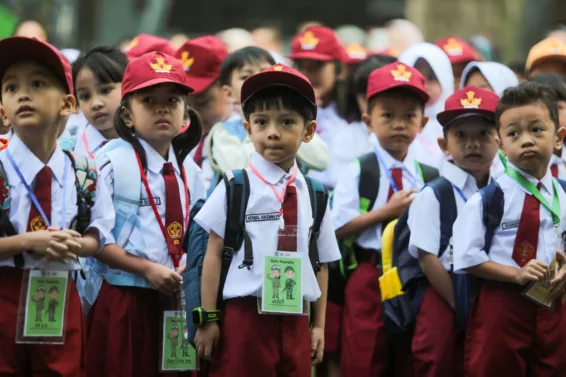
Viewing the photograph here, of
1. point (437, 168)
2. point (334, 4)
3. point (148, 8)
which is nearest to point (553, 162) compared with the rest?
point (437, 168)

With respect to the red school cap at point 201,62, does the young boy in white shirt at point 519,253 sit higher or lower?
lower

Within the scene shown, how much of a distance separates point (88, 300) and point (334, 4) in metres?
20.5

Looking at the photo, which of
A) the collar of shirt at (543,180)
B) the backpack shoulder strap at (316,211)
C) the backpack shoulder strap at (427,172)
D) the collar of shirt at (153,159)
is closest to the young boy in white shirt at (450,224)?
the backpack shoulder strap at (427,172)

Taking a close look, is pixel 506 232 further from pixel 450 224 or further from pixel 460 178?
pixel 460 178

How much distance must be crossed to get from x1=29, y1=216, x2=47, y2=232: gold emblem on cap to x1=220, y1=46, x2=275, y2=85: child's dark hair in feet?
9.81

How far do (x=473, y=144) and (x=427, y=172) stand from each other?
574 mm

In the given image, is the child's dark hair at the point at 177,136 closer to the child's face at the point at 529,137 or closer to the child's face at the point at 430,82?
the child's face at the point at 529,137

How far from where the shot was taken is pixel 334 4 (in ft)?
88.7

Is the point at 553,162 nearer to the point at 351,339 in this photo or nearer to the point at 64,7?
the point at 351,339

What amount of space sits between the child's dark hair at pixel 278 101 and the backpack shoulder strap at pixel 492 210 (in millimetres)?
1099

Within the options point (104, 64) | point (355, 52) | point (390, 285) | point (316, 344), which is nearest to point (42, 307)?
point (316, 344)

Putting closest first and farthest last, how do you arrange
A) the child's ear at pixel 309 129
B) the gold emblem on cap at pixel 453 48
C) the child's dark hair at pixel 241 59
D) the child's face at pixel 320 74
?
1. the child's ear at pixel 309 129
2. the child's dark hair at pixel 241 59
3. the child's face at pixel 320 74
4. the gold emblem on cap at pixel 453 48

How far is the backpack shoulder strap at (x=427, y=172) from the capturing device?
7984mm

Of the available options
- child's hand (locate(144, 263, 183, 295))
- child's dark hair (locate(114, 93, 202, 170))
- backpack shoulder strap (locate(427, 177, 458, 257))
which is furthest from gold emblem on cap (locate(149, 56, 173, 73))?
backpack shoulder strap (locate(427, 177, 458, 257))
